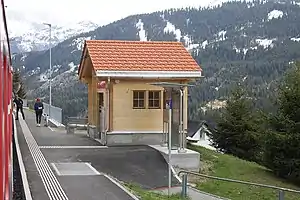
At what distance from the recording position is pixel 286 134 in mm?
21109

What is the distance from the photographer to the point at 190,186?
14.8 m

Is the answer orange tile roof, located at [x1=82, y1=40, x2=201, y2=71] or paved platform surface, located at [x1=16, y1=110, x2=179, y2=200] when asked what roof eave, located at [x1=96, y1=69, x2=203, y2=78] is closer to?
orange tile roof, located at [x1=82, y1=40, x2=201, y2=71]

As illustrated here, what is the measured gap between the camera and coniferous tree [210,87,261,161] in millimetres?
29703

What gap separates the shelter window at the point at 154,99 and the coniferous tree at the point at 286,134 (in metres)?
4.24

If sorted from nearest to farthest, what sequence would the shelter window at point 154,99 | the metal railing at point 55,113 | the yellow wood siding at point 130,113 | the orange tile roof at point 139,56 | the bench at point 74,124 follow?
the yellow wood siding at point 130,113
the orange tile roof at point 139,56
the shelter window at point 154,99
the bench at point 74,124
the metal railing at point 55,113

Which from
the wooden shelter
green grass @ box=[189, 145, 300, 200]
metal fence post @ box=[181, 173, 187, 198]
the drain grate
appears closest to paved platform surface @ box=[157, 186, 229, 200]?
metal fence post @ box=[181, 173, 187, 198]

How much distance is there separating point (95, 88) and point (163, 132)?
4.85 m

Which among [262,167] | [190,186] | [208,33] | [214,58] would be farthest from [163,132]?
[208,33]

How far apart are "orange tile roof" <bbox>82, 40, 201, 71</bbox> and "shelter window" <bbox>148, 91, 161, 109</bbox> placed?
896 mm

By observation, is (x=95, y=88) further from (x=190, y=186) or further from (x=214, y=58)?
(x=214, y=58)

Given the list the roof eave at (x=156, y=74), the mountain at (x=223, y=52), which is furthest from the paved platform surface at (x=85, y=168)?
the mountain at (x=223, y=52)

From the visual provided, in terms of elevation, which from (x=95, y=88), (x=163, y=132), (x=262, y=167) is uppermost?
(x=95, y=88)

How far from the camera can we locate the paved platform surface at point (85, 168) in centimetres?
1188

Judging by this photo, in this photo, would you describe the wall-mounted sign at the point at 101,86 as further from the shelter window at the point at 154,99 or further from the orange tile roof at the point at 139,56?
the shelter window at the point at 154,99
